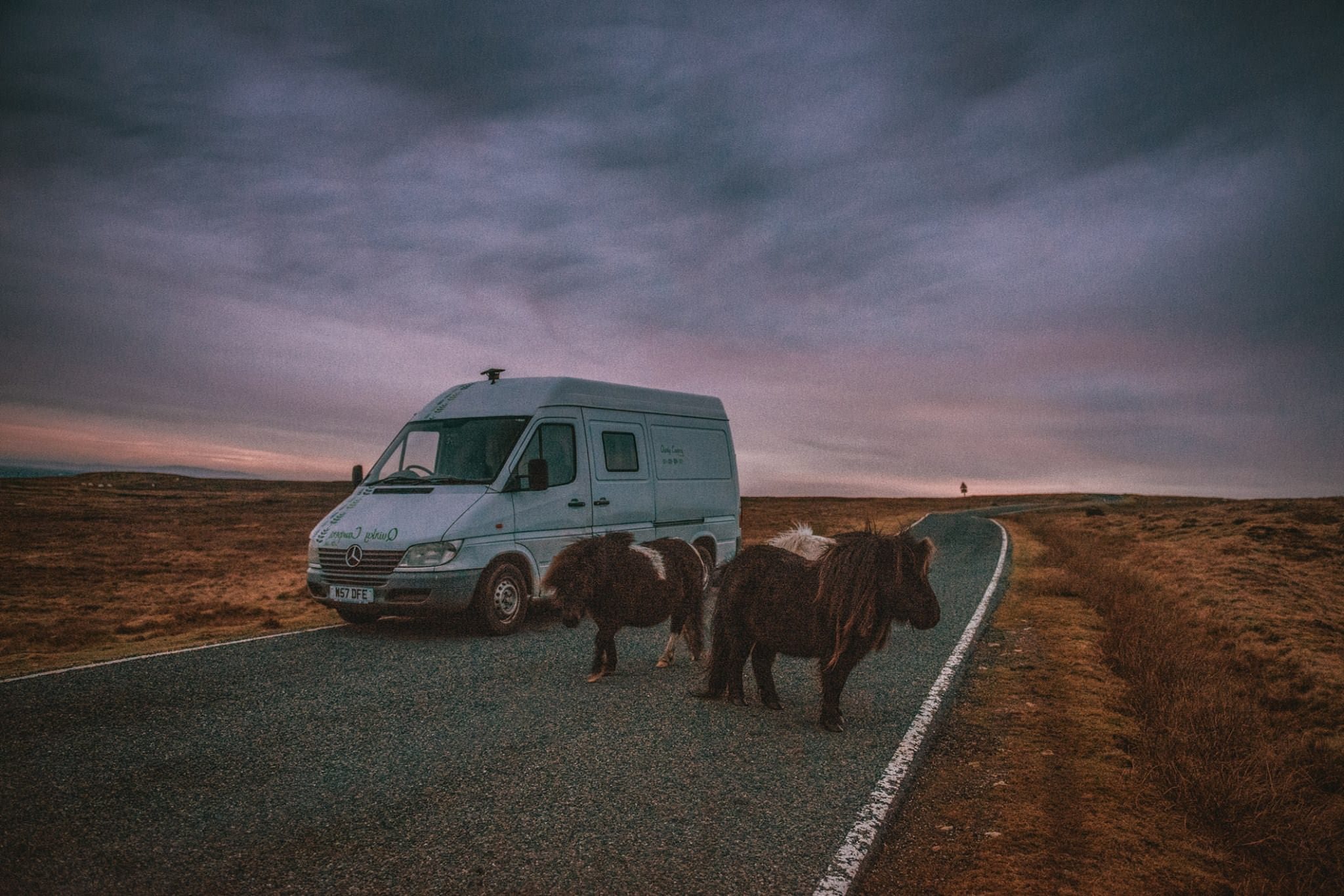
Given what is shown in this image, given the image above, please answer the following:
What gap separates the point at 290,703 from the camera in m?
5.33

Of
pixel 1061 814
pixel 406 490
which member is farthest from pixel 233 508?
pixel 1061 814

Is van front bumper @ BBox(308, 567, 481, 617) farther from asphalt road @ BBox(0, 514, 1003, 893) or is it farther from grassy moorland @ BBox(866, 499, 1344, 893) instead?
grassy moorland @ BBox(866, 499, 1344, 893)

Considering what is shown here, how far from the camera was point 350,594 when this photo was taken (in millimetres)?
7816

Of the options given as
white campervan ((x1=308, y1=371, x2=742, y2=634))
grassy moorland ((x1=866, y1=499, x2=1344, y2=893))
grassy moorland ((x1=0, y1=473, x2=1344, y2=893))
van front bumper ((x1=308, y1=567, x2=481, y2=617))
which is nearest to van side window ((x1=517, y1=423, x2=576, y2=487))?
white campervan ((x1=308, y1=371, x2=742, y2=634))

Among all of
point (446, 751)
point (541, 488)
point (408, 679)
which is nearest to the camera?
point (446, 751)

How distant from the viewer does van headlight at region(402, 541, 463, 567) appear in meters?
7.58

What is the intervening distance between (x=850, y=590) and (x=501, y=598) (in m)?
4.58

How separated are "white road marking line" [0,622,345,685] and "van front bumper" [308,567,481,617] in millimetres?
1025

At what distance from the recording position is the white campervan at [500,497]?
25.2ft

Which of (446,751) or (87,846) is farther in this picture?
(446,751)

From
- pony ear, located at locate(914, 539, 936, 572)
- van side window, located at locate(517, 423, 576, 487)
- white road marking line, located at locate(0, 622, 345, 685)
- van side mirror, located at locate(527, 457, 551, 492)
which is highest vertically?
van side window, located at locate(517, 423, 576, 487)

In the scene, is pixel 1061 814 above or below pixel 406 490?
below

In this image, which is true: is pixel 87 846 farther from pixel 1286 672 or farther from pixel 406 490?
pixel 1286 672

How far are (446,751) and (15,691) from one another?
3926 millimetres
